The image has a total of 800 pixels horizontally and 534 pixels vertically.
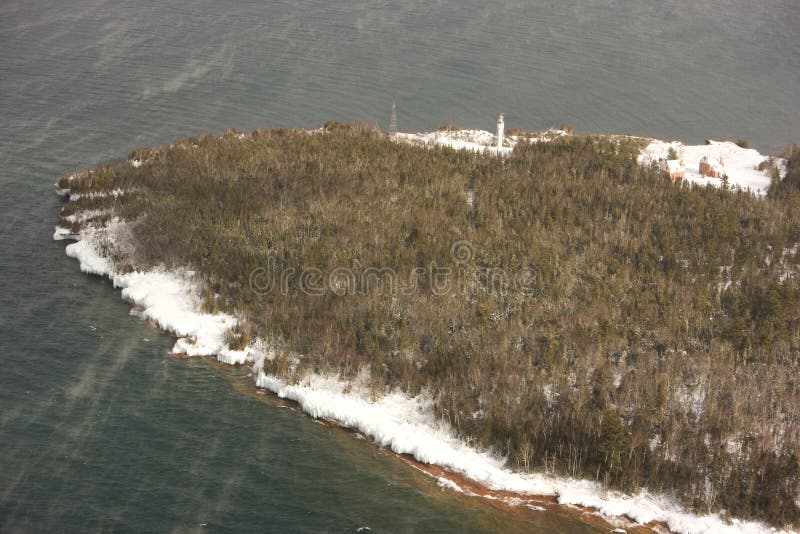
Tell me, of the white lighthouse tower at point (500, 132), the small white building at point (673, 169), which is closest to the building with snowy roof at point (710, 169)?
the small white building at point (673, 169)

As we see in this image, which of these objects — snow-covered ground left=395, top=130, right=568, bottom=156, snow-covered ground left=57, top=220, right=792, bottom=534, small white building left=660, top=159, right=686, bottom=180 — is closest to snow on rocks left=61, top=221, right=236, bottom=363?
snow-covered ground left=57, top=220, right=792, bottom=534

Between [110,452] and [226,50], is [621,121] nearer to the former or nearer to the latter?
[226,50]

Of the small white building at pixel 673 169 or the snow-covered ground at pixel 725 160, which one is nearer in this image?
the small white building at pixel 673 169

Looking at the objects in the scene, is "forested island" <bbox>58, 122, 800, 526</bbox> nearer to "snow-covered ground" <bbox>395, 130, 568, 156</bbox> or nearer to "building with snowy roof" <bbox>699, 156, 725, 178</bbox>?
"snow-covered ground" <bbox>395, 130, 568, 156</bbox>

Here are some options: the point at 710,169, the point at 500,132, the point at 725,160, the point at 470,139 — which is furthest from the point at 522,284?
the point at 725,160

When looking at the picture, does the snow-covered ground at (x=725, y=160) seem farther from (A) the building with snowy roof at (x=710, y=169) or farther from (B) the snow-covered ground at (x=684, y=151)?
(A) the building with snowy roof at (x=710, y=169)

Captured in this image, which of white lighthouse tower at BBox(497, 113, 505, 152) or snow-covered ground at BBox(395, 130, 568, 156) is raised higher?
white lighthouse tower at BBox(497, 113, 505, 152)

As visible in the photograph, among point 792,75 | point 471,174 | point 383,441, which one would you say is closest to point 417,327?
point 383,441
